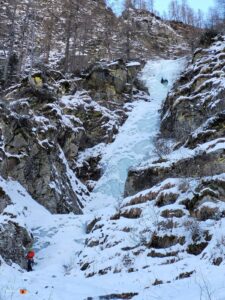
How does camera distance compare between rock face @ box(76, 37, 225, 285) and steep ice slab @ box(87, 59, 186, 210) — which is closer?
rock face @ box(76, 37, 225, 285)

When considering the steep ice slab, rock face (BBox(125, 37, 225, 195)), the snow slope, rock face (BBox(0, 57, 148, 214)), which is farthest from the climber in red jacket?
the steep ice slab

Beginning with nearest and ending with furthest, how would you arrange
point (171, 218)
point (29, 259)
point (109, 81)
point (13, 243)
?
→ 1. point (171, 218)
2. point (29, 259)
3. point (13, 243)
4. point (109, 81)

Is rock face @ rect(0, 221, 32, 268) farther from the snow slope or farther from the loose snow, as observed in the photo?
the snow slope

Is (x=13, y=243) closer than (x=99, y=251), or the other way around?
(x=99, y=251)

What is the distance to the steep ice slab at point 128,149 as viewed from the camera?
23766 millimetres

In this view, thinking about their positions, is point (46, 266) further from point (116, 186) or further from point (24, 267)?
point (116, 186)

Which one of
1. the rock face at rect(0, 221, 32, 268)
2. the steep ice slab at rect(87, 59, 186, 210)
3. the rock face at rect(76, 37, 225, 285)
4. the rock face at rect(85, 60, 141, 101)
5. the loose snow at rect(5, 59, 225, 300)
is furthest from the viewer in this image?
the rock face at rect(85, 60, 141, 101)

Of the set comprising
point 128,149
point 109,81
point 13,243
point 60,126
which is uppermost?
point 109,81

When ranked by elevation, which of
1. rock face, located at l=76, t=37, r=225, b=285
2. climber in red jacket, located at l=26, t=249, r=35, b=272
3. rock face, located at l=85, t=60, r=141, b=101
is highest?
rock face, located at l=85, t=60, r=141, b=101

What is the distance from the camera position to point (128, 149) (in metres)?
27.1

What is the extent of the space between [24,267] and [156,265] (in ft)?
21.2

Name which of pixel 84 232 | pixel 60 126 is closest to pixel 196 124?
pixel 60 126

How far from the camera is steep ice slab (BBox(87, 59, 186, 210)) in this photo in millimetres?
23766

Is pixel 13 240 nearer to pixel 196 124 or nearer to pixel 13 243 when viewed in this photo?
pixel 13 243
